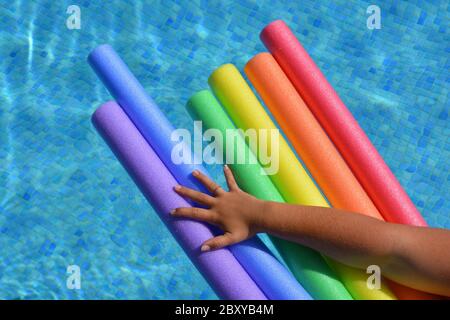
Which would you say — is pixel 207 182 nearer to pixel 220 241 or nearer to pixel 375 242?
pixel 220 241

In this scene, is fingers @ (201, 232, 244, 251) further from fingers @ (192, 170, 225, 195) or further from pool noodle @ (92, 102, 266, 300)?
fingers @ (192, 170, 225, 195)

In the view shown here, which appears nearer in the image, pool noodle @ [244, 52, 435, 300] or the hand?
the hand

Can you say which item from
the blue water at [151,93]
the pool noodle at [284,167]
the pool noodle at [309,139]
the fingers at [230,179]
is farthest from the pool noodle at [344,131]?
the blue water at [151,93]

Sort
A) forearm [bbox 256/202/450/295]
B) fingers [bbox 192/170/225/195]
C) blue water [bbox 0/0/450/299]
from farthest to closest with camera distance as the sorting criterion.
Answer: blue water [bbox 0/0/450/299] → fingers [bbox 192/170/225/195] → forearm [bbox 256/202/450/295]

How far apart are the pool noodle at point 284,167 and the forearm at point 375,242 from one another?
7 centimetres

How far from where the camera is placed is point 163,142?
1.95 meters

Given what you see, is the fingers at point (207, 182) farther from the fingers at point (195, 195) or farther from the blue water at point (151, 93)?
the blue water at point (151, 93)

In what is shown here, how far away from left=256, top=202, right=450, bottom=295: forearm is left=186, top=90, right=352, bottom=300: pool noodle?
0.07 m

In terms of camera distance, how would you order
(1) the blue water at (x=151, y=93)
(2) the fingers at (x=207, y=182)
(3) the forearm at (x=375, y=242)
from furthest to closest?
(1) the blue water at (x=151, y=93) → (2) the fingers at (x=207, y=182) → (3) the forearm at (x=375, y=242)

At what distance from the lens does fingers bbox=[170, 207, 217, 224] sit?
183 centimetres

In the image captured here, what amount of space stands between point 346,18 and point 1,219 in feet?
7.51

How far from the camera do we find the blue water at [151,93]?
2.97 metres

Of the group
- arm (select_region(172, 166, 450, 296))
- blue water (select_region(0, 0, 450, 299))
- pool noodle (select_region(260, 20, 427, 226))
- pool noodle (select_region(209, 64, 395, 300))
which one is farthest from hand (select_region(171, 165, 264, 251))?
blue water (select_region(0, 0, 450, 299))
